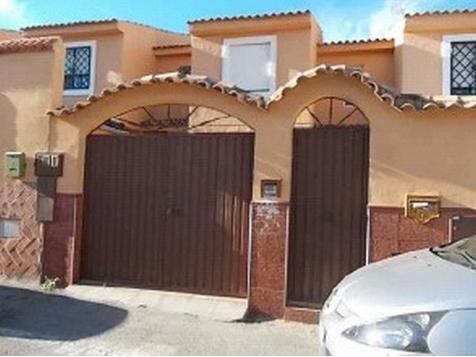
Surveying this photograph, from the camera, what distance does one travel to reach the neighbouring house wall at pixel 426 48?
11.5m

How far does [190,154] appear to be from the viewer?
7.09 m

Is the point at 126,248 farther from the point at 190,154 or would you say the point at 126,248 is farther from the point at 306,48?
the point at 306,48

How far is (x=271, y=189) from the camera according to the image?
6.58 metres

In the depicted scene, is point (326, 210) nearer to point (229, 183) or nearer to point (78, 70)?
point (229, 183)

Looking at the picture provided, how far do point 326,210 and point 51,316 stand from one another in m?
3.38

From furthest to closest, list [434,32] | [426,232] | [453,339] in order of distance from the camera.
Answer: [434,32], [426,232], [453,339]

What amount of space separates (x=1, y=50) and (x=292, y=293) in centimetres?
539

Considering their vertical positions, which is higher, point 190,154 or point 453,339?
point 190,154

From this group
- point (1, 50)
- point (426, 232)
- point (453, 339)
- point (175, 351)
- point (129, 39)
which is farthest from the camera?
point (129, 39)

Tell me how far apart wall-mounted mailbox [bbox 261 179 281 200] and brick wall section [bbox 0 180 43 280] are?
3180 mm

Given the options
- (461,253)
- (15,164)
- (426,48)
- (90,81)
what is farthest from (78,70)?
(461,253)

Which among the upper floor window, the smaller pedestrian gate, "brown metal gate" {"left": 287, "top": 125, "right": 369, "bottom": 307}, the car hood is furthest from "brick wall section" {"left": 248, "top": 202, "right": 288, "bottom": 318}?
the upper floor window

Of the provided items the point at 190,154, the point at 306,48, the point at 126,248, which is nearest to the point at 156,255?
the point at 126,248

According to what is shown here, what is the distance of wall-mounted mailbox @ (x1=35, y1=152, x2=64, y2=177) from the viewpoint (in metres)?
7.44
